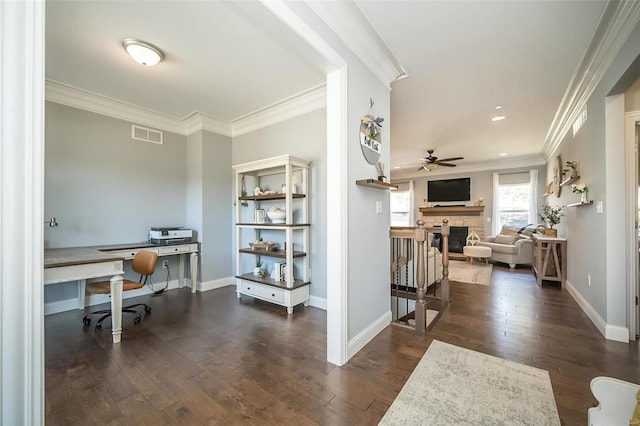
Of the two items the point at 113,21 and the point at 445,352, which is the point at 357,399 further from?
the point at 113,21

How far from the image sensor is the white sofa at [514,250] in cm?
573

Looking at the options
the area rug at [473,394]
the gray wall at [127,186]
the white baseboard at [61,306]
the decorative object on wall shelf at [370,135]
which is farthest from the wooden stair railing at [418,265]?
the white baseboard at [61,306]

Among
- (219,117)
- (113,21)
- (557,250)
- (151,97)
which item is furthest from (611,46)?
(151,97)

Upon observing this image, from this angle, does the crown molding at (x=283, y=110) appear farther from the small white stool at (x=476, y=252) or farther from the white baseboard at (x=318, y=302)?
the small white stool at (x=476, y=252)

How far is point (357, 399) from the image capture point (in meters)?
1.66

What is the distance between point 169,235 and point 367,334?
306 centimetres

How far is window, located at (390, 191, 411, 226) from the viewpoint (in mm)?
9086

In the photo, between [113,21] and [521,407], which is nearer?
[521,407]

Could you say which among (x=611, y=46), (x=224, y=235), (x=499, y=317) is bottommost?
(x=499, y=317)

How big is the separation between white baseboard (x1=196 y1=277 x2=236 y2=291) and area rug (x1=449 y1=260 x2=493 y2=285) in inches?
155

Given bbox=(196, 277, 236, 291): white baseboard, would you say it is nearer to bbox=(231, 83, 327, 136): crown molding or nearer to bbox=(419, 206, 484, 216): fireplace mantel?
bbox=(231, 83, 327, 136): crown molding

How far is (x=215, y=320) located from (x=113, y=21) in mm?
2885

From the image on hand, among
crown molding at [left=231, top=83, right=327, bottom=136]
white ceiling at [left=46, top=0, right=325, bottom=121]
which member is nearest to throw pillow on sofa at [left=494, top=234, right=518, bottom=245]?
crown molding at [left=231, top=83, right=327, bottom=136]

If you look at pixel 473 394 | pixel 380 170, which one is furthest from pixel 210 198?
pixel 473 394
